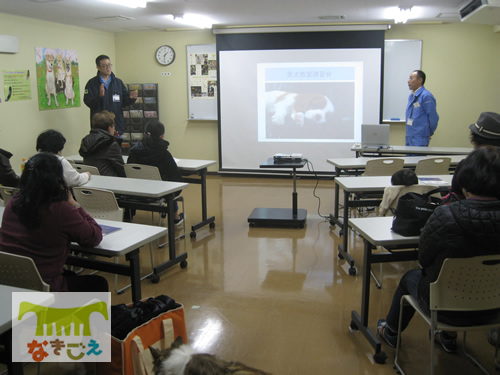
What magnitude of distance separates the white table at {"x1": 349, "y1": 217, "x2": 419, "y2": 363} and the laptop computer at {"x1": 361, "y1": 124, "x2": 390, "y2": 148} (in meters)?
2.95

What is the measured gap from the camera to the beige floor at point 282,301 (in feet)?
8.09

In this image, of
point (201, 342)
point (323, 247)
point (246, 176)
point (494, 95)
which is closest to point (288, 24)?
point (246, 176)

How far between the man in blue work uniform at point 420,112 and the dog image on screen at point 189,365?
16.4 ft

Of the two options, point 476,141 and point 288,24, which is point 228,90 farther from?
point 476,141

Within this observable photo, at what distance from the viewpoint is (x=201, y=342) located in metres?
2.63

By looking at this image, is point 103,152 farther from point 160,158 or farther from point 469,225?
point 469,225

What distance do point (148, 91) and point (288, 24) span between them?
260cm

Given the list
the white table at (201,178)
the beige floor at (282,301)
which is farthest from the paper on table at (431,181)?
the white table at (201,178)

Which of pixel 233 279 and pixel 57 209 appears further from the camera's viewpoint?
pixel 233 279

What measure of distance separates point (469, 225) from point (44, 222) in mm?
1869

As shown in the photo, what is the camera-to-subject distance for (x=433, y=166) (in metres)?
4.20

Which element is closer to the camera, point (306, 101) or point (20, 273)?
point (20, 273)

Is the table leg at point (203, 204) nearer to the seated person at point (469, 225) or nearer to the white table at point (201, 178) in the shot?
the white table at point (201, 178)

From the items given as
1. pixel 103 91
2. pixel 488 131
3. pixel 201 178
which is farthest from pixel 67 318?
pixel 103 91
